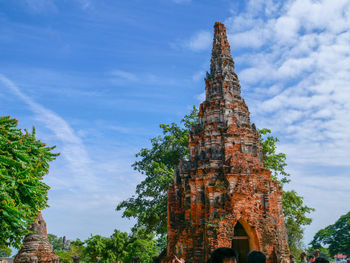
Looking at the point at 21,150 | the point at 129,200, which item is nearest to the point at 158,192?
the point at 129,200

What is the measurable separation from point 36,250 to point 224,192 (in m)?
9.24

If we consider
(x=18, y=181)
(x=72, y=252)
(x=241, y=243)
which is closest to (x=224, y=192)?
(x=241, y=243)

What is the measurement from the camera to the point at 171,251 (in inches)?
630

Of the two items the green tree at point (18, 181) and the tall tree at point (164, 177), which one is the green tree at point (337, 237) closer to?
the tall tree at point (164, 177)

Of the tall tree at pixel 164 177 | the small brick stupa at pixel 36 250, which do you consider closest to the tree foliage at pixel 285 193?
the tall tree at pixel 164 177

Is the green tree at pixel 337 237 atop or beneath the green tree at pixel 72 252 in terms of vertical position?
atop

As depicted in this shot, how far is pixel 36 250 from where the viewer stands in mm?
14930

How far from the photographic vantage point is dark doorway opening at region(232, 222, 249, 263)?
15098 mm

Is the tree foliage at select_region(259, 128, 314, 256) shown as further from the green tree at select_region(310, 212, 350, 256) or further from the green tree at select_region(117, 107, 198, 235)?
the green tree at select_region(310, 212, 350, 256)

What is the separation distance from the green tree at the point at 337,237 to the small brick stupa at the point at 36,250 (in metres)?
41.6

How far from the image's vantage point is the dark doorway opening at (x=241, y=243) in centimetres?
1510

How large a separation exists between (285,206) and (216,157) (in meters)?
9.62

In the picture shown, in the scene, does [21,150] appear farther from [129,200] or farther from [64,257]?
[64,257]

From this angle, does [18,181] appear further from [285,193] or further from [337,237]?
[337,237]
